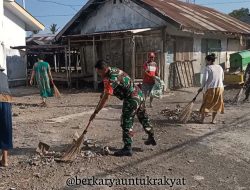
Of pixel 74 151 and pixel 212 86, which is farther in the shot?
pixel 212 86

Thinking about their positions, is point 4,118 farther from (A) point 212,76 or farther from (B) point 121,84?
(A) point 212,76

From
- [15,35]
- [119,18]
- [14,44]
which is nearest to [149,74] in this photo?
[119,18]

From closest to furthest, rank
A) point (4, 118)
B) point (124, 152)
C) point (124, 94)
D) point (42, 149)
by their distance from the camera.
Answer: point (4, 118) < point (124, 94) < point (124, 152) < point (42, 149)

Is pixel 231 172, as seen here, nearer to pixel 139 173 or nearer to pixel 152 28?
pixel 139 173

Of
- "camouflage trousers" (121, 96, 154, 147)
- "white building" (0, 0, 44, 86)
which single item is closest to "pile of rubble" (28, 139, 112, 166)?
"camouflage trousers" (121, 96, 154, 147)

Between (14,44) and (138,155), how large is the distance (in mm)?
13995

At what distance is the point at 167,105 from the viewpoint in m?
11.2

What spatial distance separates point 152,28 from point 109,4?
3.55m

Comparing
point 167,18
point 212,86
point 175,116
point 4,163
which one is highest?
point 167,18

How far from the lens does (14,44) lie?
18172 millimetres

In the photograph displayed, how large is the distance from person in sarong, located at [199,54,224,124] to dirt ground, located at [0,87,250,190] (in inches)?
17.0

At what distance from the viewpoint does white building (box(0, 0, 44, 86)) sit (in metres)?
17.4

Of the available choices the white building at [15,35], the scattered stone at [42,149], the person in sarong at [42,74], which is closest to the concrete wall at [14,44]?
the white building at [15,35]

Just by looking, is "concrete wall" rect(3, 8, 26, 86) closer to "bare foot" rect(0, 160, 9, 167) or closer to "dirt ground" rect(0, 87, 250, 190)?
"dirt ground" rect(0, 87, 250, 190)
